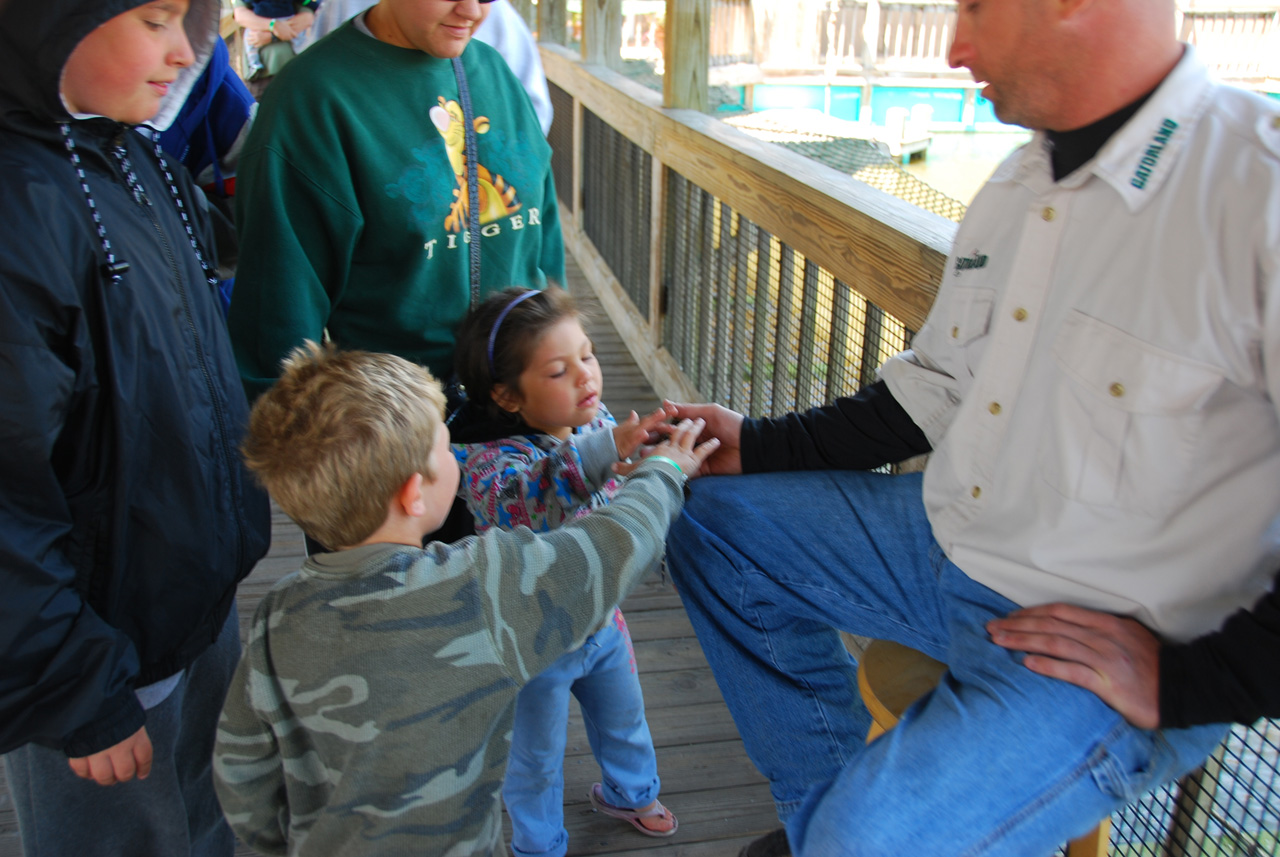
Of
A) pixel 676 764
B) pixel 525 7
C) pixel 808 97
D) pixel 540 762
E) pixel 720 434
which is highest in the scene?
pixel 525 7

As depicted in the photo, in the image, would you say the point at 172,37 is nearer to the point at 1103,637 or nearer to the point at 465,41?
the point at 465,41

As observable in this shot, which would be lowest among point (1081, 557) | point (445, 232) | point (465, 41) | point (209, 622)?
point (209, 622)

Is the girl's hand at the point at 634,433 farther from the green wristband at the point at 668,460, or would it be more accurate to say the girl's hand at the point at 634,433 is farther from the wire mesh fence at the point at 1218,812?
the wire mesh fence at the point at 1218,812

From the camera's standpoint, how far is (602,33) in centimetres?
526

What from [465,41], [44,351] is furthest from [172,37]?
[465,41]

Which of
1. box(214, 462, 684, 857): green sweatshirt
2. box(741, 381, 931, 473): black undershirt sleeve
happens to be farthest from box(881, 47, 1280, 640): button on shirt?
box(214, 462, 684, 857): green sweatshirt

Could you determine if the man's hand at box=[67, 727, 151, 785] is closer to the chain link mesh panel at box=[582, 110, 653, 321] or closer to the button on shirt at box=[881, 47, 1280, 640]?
the button on shirt at box=[881, 47, 1280, 640]

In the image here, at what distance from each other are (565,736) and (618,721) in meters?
0.10

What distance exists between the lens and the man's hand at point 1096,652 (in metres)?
1.05

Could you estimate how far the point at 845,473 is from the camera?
1560mm

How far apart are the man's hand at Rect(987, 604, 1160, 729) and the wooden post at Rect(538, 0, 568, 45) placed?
21.9 ft

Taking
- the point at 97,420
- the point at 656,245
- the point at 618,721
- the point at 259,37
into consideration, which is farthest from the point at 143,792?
the point at 259,37

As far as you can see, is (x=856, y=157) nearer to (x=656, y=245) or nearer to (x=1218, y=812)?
(x=656, y=245)

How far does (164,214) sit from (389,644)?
72cm
